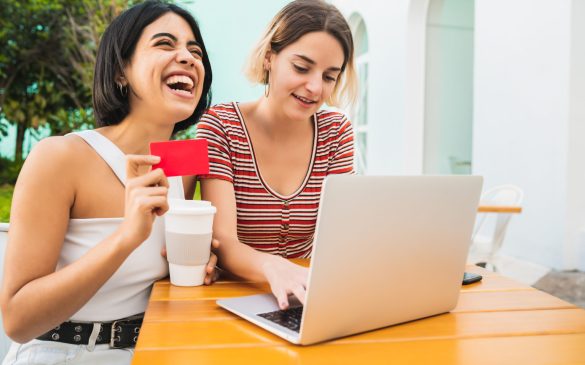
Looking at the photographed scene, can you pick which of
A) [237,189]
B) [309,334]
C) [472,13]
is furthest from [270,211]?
[472,13]

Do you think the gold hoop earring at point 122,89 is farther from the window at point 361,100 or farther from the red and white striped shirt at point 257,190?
the window at point 361,100

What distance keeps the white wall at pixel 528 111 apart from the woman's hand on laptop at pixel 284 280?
3.65 m

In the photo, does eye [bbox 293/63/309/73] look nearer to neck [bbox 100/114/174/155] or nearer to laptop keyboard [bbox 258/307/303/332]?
neck [bbox 100/114/174/155]

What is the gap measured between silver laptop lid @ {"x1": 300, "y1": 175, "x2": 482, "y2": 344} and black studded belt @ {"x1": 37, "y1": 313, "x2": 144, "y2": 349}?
1.83ft

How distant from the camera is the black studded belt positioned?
4.04ft

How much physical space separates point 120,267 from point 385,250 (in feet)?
2.17

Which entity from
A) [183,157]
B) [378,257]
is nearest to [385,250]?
[378,257]

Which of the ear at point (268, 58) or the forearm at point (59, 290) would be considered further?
the ear at point (268, 58)

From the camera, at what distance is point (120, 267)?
1.26 metres

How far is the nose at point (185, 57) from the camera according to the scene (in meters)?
1.35

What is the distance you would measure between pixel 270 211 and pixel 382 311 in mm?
835

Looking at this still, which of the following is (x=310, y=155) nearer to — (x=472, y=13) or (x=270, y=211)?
(x=270, y=211)

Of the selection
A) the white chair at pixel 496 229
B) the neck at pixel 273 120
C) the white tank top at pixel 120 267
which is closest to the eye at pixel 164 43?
the white tank top at pixel 120 267

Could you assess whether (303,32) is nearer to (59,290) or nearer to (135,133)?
(135,133)
